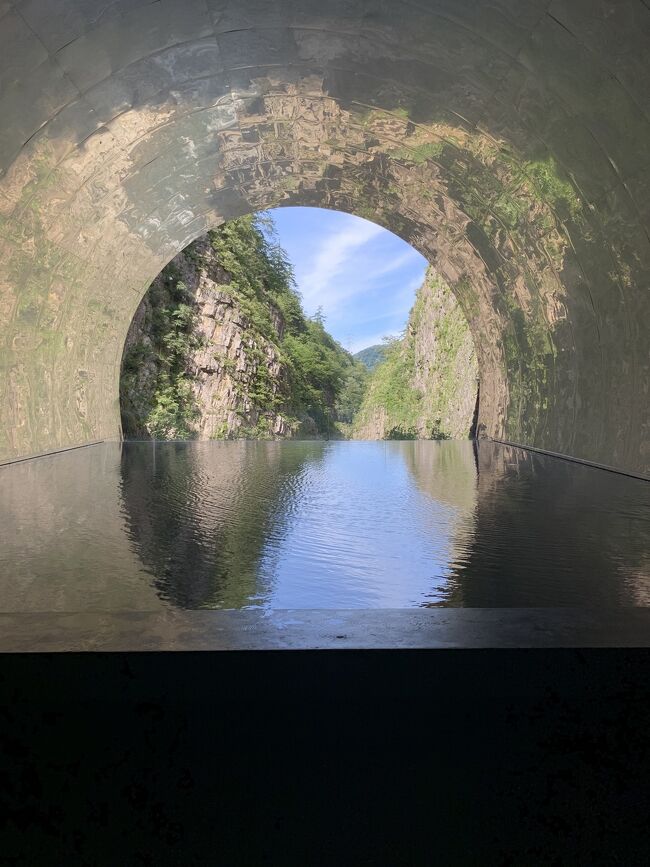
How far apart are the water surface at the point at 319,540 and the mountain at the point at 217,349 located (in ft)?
50.6

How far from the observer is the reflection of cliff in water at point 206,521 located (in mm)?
2889

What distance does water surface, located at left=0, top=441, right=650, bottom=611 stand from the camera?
9.03 ft

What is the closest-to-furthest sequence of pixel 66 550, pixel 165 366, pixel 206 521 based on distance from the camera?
pixel 66 550 → pixel 206 521 → pixel 165 366

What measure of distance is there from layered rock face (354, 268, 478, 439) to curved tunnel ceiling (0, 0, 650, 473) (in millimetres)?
11773

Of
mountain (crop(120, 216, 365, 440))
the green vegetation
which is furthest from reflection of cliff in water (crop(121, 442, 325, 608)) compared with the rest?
mountain (crop(120, 216, 365, 440))

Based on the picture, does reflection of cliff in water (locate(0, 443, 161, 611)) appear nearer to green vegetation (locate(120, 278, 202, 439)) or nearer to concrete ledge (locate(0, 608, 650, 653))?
concrete ledge (locate(0, 608, 650, 653))

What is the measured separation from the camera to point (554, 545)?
3.87m

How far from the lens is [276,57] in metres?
7.72

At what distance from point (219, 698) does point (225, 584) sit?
40.5 inches

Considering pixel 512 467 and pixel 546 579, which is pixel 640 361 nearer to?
pixel 512 467

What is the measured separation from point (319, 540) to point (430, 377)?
2922 centimetres

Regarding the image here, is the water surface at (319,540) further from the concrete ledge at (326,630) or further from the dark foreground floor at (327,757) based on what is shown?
the dark foreground floor at (327,757)

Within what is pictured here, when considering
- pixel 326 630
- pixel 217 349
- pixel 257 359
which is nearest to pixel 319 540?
pixel 326 630

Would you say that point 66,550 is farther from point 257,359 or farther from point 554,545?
point 257,359
